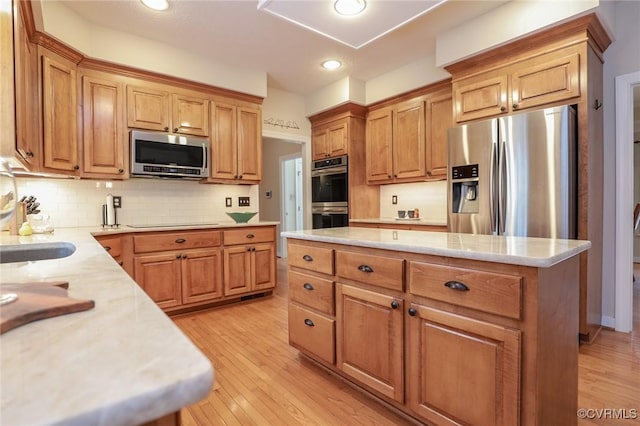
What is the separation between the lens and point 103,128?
10.2 ft

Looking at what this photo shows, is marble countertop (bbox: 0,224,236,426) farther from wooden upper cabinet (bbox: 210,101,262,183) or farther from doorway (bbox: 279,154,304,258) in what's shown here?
doorway (bbox: 279,154,304,258)

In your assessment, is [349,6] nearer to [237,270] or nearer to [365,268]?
[365,268]

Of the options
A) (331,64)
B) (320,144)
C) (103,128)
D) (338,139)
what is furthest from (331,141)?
(103,128)

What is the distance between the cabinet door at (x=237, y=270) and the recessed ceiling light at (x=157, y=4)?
2245mm

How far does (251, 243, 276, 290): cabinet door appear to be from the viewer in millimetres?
3717

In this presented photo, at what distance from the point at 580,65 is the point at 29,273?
11.3ft

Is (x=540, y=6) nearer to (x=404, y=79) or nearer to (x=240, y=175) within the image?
(x=404, y=79)

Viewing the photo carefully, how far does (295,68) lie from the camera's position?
12.9 ft

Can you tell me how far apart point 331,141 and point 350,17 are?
6.87 feet

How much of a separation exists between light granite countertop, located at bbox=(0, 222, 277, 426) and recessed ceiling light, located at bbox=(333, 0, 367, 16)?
2.53 metres

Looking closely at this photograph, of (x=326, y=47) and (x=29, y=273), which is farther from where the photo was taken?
(x=326, y=47)

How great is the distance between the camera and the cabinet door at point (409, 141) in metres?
3.85

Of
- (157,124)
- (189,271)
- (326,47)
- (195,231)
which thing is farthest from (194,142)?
(326,47)

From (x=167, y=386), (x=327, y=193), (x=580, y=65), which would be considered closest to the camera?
(x=167, y=386)
